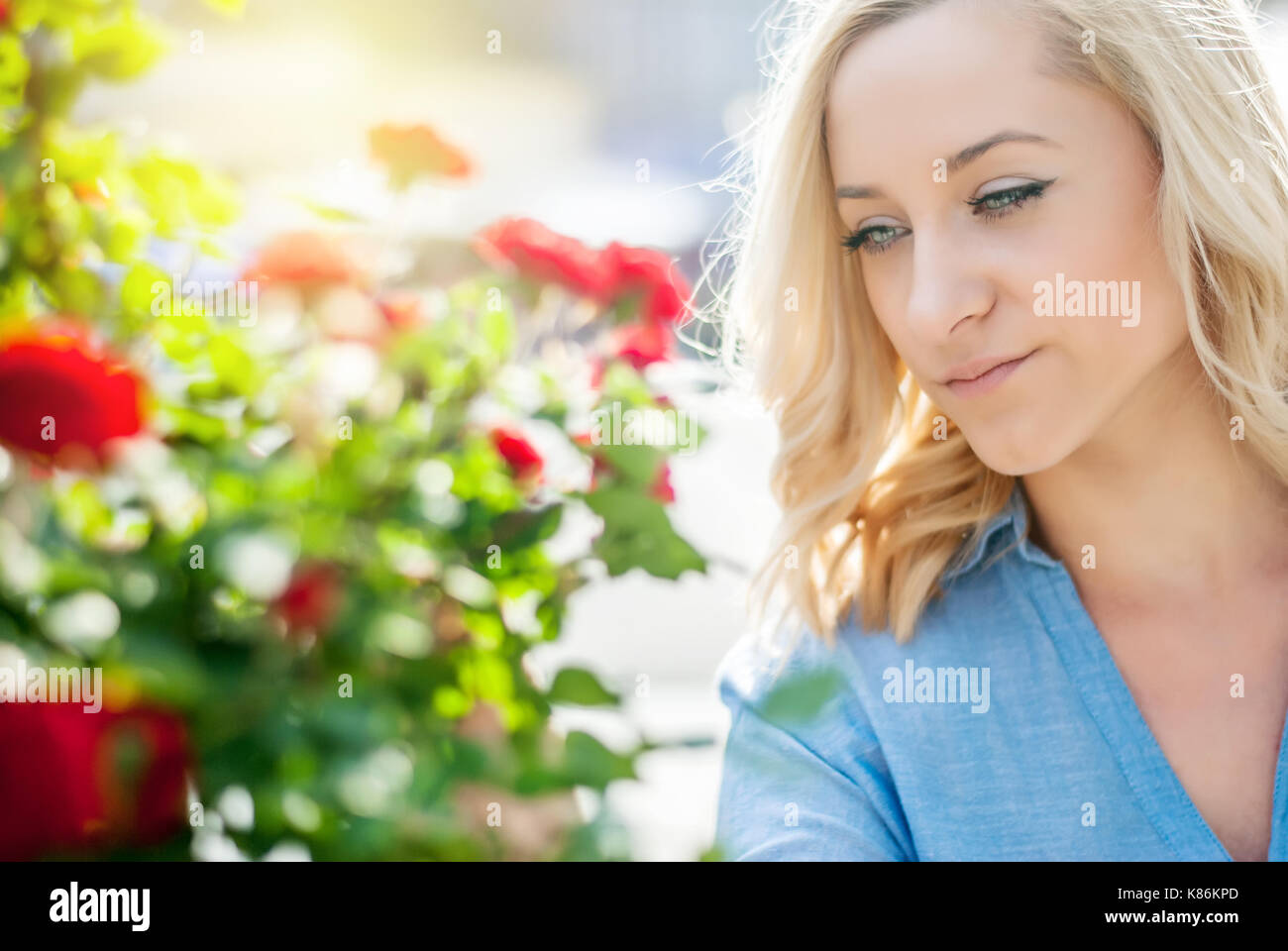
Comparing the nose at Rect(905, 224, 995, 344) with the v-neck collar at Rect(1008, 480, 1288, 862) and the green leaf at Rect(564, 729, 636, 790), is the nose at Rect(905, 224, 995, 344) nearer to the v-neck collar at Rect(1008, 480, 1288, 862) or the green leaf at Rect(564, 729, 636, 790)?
the v-neck collar at Rect(1008, 480, 1288, 862)

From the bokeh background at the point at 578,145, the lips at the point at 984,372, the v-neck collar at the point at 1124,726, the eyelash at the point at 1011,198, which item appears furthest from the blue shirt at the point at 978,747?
the eyelash at the point at 1011,198

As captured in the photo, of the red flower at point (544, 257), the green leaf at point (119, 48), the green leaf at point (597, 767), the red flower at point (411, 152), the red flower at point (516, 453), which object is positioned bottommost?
the green leaf at point (597, 767)

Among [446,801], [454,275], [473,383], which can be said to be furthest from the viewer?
[454,275]

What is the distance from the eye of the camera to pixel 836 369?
1308 millimetres

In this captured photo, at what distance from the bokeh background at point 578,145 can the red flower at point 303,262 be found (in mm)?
28

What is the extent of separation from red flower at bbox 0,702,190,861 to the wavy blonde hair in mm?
900

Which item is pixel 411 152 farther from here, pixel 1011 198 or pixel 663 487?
pixel 1011 198

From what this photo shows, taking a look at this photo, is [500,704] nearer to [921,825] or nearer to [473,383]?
[473,383]

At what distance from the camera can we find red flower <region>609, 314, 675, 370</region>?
83 centimetres

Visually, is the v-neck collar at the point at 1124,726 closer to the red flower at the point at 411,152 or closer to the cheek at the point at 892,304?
the cheek at the point at 892,304

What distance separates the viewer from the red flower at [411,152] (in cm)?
78
